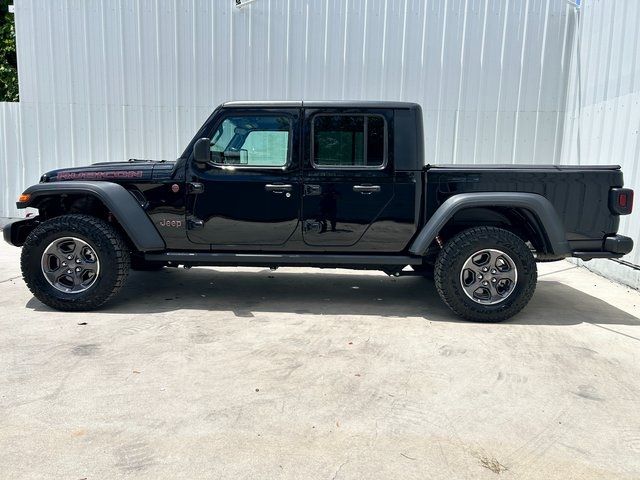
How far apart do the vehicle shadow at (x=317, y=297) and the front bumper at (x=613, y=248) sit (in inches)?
25.5

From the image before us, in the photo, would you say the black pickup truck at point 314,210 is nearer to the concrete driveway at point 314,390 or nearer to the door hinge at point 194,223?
the door hinge at point 194,223

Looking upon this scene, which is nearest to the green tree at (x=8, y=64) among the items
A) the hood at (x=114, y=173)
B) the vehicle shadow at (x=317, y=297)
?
the vehicle shadow at (x=317, y=297)

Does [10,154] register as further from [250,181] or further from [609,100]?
[609,100]

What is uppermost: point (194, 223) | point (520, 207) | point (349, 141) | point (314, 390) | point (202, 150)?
point (349, 141)

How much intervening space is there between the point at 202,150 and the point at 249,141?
0.44 meters

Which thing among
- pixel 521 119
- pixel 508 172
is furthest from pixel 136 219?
pixel 521 119

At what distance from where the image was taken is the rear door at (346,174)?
4.23 m

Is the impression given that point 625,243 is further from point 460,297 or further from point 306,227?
point 306,227

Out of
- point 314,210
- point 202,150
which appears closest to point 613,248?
point 314,210

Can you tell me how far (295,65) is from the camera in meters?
7.55

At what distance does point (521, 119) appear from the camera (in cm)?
760

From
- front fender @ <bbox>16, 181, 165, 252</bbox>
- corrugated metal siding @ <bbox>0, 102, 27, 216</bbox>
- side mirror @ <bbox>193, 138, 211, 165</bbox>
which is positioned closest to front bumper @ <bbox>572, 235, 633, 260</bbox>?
side mirror @ <bbox>193, 138, 211, 165</bbox>

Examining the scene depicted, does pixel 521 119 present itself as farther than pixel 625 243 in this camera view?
Yes

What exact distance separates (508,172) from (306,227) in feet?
6.00
